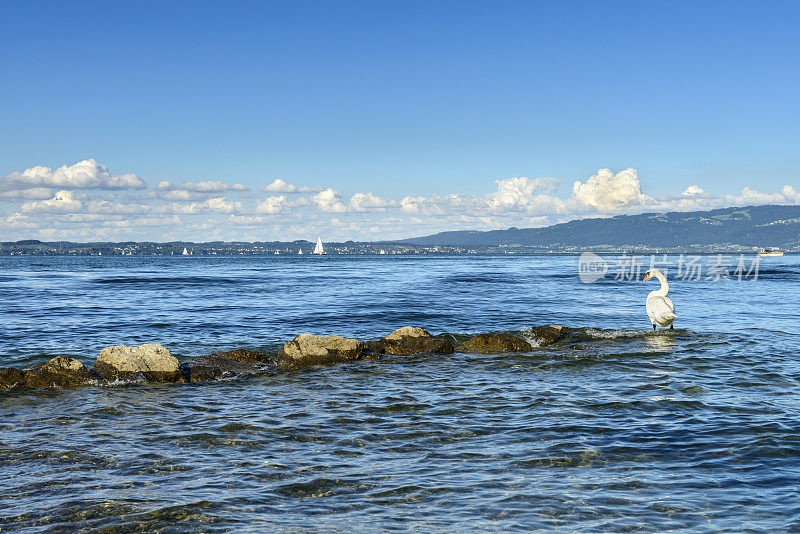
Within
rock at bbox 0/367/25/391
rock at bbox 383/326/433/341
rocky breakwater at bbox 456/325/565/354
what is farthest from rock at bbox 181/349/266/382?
rocky breakwater at bbox 456/325/565/354

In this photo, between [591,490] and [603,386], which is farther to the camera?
[603,386]

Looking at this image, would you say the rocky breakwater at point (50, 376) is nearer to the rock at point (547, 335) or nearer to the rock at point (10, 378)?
the rock at point (10, 378)

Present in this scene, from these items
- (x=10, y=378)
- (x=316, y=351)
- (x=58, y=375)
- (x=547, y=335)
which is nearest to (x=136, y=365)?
(x=58, y=375)

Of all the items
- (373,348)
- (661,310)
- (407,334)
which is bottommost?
(373,348)

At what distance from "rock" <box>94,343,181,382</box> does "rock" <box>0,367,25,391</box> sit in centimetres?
173

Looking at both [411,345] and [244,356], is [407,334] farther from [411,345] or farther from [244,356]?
[244,356]

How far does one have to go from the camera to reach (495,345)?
814 inches

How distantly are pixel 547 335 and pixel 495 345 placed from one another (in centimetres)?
279

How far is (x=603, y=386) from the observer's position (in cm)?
1463

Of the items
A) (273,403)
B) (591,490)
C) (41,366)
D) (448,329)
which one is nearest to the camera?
(591,490)

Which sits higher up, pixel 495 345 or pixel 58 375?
pixel 58 375

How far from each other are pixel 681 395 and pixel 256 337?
16.9 meters

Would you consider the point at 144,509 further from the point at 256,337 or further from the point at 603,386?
the point at 256,337

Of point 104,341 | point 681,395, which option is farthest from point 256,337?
point 681,395
